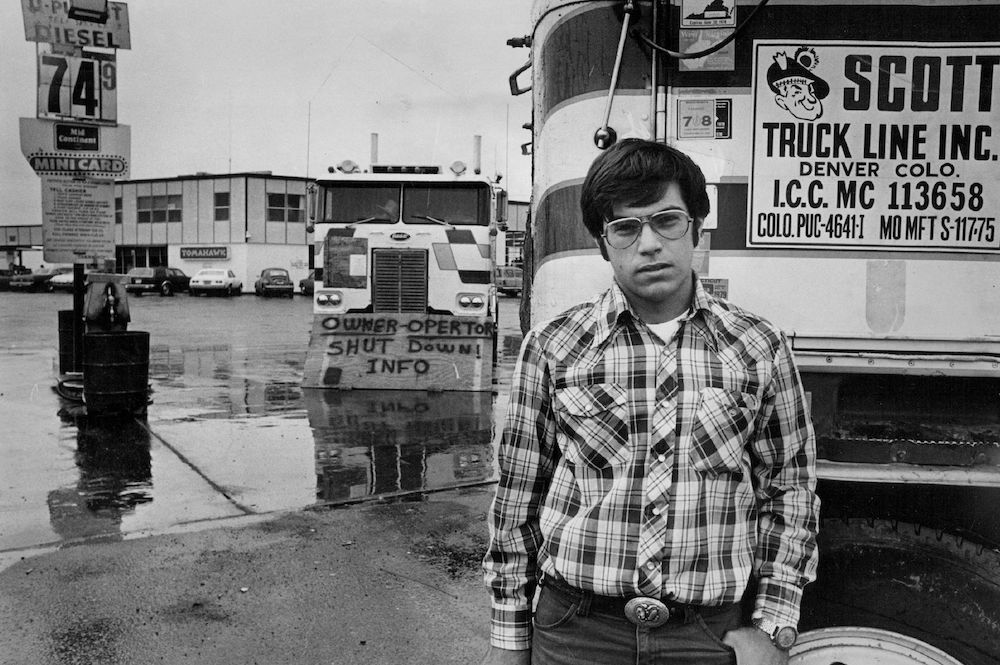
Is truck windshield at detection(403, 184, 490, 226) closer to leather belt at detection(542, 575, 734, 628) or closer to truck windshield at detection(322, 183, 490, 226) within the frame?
truck windshield at detection(322, 183, 490, 226)

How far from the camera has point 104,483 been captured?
693cm

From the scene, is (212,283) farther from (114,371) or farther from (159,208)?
(114,371)

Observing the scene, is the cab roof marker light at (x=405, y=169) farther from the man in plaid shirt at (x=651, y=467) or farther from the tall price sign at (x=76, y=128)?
the man in plaid shirt at (x=651, y=467)

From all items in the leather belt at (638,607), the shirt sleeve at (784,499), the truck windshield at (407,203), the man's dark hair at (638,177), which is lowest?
the leather belt at (638,607)

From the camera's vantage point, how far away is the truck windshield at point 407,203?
12.7m

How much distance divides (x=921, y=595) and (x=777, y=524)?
3.36ft

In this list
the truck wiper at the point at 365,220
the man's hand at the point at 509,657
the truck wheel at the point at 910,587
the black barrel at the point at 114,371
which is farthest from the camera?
the truck wiper at the point at 365,220

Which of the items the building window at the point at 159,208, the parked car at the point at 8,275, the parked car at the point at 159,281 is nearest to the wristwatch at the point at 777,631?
the parked car at the point at 159,281

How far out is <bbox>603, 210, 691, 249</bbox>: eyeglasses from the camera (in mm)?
2195

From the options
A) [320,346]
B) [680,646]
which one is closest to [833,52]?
[680,646]

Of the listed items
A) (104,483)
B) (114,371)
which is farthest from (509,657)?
(114,371)

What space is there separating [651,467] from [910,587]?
4.49 ft

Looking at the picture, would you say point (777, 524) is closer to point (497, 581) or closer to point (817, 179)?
point (497, 581)

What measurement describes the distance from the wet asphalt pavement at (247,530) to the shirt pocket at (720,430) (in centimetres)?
233
